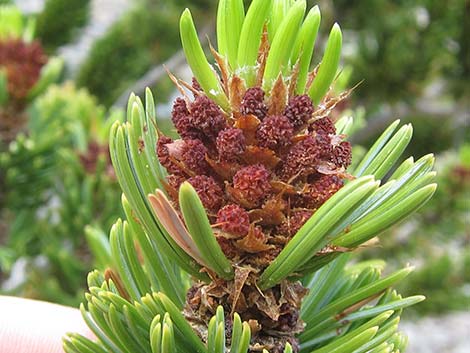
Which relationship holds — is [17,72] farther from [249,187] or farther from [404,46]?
[404,46]

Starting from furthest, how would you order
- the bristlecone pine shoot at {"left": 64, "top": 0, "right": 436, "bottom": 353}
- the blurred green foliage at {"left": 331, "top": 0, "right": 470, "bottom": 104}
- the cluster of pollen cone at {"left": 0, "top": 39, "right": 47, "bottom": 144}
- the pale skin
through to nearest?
1. the blurred green foliage at {"left": 331, "top": 0, "right": 470, "bottom": 104}
2. the cluster of pollen cone at {"left": 0, "top": 39, "right": 47, "bottom": 144}
3. the pale skin
4. the bristlecone pine shoot at {"left": 64, "top": 0, "right": 436, "bottom": 353}

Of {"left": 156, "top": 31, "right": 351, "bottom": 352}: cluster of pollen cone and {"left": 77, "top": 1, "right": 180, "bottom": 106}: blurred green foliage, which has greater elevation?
{"left": 77, "top": 1, "right": 180, "bottom": 106}: blurred green foliage

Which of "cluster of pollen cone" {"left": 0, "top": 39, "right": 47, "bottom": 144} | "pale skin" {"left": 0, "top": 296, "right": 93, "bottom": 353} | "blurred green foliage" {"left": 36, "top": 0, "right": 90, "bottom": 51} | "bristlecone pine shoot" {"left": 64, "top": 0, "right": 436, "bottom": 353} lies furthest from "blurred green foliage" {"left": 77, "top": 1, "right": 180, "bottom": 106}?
"bristlecone pine shoot" {"left": 64, "top": 0, "right": 436, "bottom": 353}

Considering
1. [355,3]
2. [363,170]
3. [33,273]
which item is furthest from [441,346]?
[363,170]

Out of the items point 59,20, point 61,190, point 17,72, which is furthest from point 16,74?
point 59,20

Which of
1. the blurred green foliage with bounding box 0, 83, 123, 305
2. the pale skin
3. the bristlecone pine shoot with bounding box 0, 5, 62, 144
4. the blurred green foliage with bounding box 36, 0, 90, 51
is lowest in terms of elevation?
the pale skin

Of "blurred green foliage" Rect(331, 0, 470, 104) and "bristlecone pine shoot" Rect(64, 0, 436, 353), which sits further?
"blurred green foliage" Rect(331, 0, 470, 104)

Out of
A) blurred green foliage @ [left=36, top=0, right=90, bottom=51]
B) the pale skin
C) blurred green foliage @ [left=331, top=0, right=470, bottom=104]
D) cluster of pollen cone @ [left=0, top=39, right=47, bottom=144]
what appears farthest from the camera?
blurred green foliage @ [left=331, top=0, right=470, bottom=104]

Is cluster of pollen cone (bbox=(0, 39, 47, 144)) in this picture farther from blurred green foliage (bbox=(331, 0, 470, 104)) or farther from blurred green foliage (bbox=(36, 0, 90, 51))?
blurred green foliage (bbox=(331, 0, 470, 104))
